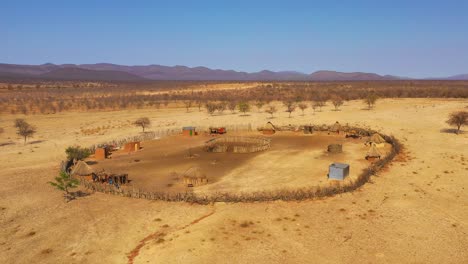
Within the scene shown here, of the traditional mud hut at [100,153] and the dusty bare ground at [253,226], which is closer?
the dusty bare ground at [253,226]

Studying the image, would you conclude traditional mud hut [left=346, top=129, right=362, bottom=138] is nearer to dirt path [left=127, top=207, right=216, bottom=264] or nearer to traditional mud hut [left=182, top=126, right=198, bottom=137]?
traditional mud hut [left=182, top=126, right=198, bottom=137]

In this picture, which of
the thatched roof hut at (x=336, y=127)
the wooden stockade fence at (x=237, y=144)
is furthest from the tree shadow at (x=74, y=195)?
the thatched roof hut at (x=336, y=127)

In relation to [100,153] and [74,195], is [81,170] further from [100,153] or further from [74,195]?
[100,153]

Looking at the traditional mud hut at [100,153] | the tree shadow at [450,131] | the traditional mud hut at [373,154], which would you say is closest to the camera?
the traditional mud hut at [373,154]

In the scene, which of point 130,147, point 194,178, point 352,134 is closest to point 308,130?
point 352,134

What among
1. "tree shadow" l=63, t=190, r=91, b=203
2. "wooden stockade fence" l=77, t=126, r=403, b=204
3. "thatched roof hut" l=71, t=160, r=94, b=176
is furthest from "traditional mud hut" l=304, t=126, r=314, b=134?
"tree shadow" l=63, t=190, r=91, b=203

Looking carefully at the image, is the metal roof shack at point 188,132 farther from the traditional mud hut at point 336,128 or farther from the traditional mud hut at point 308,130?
the traditional mud hut at point 336,128

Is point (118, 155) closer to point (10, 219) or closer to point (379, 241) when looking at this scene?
point (10, 219)

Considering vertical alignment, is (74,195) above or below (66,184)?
below
